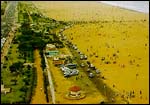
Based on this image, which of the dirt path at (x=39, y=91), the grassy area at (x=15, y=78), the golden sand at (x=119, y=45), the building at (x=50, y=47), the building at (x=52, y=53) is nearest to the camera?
the dirt path at (x=39, y=91)

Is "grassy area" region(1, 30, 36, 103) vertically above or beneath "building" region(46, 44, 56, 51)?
beneath

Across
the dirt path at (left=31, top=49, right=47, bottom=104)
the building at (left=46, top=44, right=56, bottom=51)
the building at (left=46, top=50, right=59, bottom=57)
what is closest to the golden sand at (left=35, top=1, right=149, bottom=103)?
the building at (left=46, top=44, right=56, bottom=51)

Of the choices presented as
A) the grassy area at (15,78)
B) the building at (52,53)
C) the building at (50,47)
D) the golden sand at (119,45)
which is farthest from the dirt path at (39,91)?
the building at (50,47)

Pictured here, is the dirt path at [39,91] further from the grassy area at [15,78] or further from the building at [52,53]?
the building at [52,53]

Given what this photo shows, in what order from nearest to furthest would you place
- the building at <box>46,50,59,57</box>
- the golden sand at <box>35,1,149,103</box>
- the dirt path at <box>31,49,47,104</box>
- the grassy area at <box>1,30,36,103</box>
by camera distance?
the dirt path at <box>31,49,47,104</box> < the grassy area at <box>1,30,36,103</box> < the golden sand at <box>35,1,149,103</box> < the building at <box>46,50,59,57</box>

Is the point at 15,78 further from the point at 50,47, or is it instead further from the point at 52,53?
the point at 50,47

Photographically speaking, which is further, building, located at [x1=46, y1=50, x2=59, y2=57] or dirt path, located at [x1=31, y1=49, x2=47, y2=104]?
building, located at [x1=46, y1=50, x2=59, y2=57]

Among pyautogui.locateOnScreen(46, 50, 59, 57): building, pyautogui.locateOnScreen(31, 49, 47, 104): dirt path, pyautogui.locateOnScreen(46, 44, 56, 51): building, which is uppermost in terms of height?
pyautogui.locateOnScreen(46, 44, 56, 51): building

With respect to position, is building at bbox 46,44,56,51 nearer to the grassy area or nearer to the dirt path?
the grassy area

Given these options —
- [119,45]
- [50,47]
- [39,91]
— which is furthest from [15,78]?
[119,45]

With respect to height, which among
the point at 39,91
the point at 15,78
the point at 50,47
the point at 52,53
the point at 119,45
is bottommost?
the point at 39,91
